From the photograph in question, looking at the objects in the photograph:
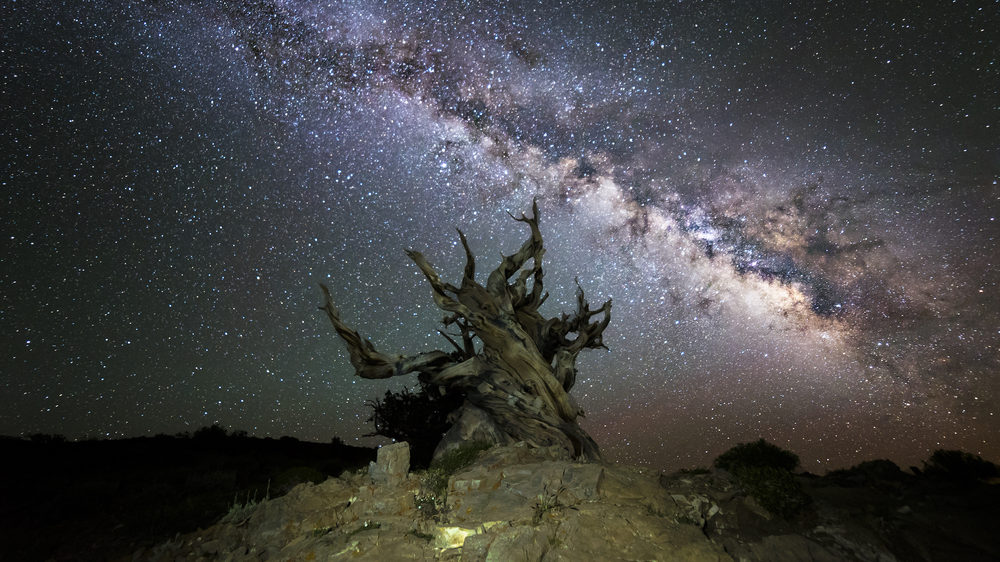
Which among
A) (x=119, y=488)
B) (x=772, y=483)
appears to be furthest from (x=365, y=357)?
(x=772, y=483)

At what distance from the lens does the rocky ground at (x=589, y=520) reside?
747cm

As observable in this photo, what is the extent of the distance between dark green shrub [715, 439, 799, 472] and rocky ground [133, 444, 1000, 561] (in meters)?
0.67

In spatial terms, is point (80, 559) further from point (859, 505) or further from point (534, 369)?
point (859, 505)

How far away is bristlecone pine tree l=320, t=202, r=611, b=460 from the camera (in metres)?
14.4

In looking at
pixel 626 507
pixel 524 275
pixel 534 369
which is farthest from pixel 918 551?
pixel 524 275

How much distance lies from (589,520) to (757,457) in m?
6.29

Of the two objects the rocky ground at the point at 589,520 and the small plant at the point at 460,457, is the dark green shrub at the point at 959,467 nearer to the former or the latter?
the rocky ground at the point at 589,520

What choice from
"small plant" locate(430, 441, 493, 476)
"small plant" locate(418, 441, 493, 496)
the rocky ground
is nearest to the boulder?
the rocky ground

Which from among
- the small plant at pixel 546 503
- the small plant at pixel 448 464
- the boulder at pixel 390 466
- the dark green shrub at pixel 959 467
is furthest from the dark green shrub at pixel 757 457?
the boulder at pixel 390 466

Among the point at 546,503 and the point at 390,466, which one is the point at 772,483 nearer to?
the point at 546,503

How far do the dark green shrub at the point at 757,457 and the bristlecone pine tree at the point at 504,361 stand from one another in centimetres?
438

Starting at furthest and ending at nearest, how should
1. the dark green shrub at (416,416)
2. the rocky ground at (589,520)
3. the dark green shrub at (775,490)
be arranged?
the dark green shrub at (416,416)
the dark green shrub at (775,490)
the rocky ground at (589,520)

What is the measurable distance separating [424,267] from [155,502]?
11.7m

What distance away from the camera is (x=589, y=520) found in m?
7.82
